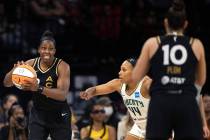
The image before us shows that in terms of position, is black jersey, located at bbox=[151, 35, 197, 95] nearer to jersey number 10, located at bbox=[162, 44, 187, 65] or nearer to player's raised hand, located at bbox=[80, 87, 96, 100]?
jersey number 10, located at bbox=[162, 44, 187, 65]

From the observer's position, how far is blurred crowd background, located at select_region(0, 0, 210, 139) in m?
14.4

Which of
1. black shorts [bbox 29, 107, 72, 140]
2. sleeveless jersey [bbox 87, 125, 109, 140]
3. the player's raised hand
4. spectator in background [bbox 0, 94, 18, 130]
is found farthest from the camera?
spectator in background [bbox 0, 94, 18, 130]

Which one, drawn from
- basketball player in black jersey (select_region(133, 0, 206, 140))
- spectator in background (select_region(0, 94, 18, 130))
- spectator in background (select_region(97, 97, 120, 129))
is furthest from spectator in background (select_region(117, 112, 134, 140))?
basketball player in black jersey (select_region(133, 0, 206, 140))

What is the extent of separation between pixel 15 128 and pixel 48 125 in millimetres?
2276

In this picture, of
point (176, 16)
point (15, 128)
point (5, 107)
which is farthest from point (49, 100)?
point (5, 107)

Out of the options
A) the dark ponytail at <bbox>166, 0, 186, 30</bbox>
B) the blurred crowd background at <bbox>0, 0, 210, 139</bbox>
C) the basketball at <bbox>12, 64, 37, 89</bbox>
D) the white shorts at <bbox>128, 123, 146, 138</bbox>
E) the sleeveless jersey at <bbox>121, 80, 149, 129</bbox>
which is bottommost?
the white shorts at <bbox>128, 123, 146, 138</bbox>

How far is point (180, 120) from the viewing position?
6.80 meters

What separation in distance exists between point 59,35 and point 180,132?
8.57 meters

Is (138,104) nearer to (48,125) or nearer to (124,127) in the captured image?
(48,125)

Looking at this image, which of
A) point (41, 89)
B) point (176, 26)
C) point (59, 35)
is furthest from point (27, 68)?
point (59, 35)

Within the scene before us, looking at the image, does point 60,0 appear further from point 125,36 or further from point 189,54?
point 189,54

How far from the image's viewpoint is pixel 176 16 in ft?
22.4

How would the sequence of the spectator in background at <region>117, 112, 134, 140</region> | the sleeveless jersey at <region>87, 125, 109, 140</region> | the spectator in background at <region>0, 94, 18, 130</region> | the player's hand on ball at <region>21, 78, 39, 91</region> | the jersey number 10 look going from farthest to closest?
the spectator in background at <region>0, 94, 18, 130</region> → the sleeveless jersey at <region>87, 125, 109, 140</region> → the spectator in background at <region>117, 112, 134, 140</region> → the player's hand on ball at <region>21, 78, 39, 91</region> → the jersey number 10

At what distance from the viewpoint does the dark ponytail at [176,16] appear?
6840 mm
